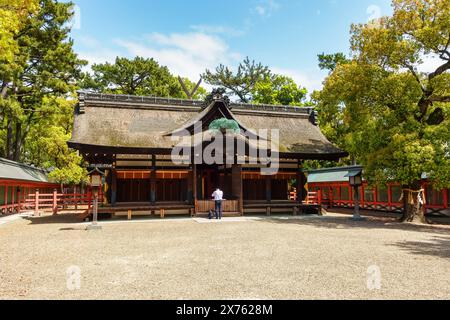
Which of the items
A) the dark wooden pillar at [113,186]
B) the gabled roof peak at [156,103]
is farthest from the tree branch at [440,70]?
the dark wooden pillar at [113,186]

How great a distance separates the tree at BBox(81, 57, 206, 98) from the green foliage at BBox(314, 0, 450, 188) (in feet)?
98.2

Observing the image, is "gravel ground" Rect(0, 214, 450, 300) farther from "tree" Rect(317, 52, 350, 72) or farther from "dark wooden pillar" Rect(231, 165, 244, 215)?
"tree" Rect(317, 52, 350, 72)

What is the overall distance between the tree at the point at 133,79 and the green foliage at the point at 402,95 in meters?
29.9

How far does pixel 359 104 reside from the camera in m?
17.9

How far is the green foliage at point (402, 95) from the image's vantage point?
49.8 ft

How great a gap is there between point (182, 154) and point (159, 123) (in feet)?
11.6

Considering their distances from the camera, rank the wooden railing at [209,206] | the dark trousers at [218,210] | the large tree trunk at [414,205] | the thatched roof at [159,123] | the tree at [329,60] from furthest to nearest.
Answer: the tree at [329,60] → the wooden railing at [209,206] → the thatched roof at [159,123] → the dark trousers at [218,210] → the large tree trunk at [414,205]

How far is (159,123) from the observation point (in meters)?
→ 21.8

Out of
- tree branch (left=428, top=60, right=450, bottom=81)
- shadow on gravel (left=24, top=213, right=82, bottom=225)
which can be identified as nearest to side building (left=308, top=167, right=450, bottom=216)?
tree branch (left=428, top=60, right=450, bottom=81)

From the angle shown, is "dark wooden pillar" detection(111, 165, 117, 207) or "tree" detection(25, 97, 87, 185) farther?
"tree" detection(25, 97, 87, 185)

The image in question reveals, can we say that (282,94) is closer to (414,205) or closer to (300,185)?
(300,185)

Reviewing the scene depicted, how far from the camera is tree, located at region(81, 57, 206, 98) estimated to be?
4328 centimetres

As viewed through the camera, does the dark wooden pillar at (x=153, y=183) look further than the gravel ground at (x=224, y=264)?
Yes

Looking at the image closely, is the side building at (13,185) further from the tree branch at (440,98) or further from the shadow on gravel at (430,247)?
the tree branch at (440,98)
